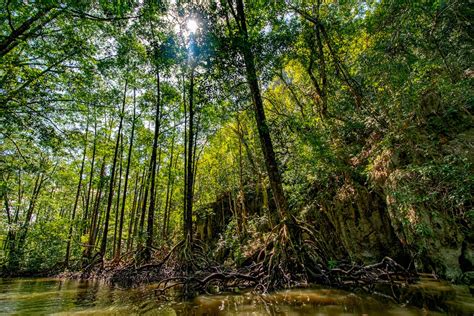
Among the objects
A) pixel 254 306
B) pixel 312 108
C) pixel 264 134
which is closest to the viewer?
pixel 254 306

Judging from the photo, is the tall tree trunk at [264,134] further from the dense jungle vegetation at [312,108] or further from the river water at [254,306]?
the river water at [254,306]

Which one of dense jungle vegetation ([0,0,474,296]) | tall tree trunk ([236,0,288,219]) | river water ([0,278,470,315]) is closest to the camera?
river water ([0,278,470,315])

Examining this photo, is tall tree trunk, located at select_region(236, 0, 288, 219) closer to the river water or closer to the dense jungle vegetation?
the dense jungle vegetation

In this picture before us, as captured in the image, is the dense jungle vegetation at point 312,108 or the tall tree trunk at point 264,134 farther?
the tall tree trunk at point 264,134

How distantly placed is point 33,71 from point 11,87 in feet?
3.15

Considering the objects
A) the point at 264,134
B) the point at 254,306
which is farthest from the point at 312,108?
the point at 254,306

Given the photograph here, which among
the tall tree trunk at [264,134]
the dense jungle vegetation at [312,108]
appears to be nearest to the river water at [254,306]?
the dense jungle vegetation at [312,108]

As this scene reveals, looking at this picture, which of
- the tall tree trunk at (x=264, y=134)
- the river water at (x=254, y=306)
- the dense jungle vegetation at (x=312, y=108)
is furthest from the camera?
the tall tree trunk at (x=264, y=134)

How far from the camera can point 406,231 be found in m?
7.94

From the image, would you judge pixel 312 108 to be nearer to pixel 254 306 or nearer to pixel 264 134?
pixel 264 134

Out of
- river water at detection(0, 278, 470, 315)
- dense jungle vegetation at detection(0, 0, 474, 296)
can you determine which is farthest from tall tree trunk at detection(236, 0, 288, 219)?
river water at detection(0, 278, 470, 315)

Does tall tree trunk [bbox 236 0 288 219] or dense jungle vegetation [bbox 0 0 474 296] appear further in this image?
tall tree trunk [bbox 236 0 288 219]

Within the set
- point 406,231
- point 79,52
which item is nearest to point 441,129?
point 406,231

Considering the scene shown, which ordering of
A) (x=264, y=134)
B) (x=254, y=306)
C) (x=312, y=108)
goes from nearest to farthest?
(x=254, y=306) < (x=264, y=134) < (x=312, y=108)
